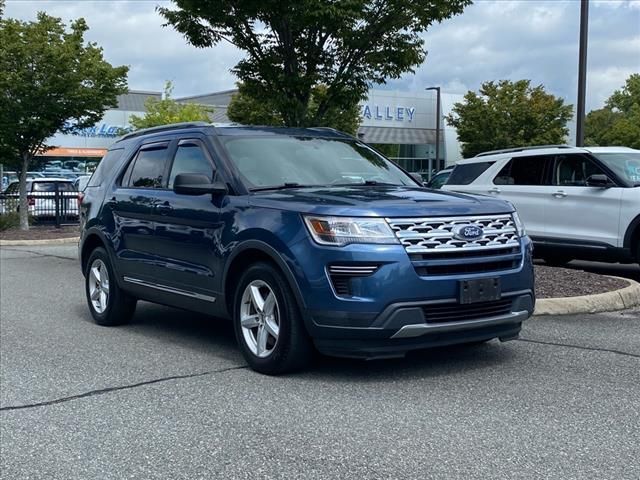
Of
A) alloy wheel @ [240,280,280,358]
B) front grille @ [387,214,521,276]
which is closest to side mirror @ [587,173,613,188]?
front grille @ [387,214,521,276]

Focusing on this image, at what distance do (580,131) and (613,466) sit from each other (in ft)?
40.4

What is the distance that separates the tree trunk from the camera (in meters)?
21.8

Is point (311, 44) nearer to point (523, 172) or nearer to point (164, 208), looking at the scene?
point (523, 172)

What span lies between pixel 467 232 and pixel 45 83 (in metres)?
17.2

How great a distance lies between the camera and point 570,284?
30.7ft

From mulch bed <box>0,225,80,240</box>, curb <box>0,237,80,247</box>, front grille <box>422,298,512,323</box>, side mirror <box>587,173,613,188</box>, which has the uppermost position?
side mirror <box>587,173,613,188</box>

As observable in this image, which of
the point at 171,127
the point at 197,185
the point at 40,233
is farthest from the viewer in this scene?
the point at 40,233

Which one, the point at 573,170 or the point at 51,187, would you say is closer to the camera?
the point at 573,170

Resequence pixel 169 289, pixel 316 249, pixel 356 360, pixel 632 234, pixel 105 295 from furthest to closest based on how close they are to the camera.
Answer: pixel 632 234, pixel 105 295, pixel 169 289, pixel 356 360, pixel 316 249

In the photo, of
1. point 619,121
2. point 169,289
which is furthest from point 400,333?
point 619,121

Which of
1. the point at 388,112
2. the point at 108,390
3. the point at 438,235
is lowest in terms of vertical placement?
the point at 108,390

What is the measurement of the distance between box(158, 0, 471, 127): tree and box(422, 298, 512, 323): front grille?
6.72m

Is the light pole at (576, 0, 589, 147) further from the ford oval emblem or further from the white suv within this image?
the ford oval emblem

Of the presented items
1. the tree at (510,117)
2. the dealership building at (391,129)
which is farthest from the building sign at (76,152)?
the tree at (510,117)
